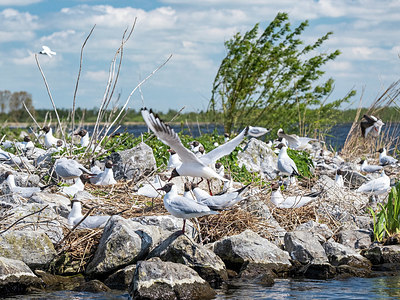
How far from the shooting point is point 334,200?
11.0 meters

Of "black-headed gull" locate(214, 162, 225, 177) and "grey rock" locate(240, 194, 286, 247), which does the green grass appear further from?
"black-headed gull" locate(214, 162, 225, 177)

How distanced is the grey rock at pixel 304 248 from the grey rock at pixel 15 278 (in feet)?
11.8

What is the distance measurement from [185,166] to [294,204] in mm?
2087

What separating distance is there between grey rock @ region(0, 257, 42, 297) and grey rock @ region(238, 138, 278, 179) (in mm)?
6941

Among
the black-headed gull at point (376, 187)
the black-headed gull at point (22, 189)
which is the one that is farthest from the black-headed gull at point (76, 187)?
the black-headed gull at point (376, 187)

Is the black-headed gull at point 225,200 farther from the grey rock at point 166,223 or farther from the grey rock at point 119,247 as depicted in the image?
the grey rock at point 119,247

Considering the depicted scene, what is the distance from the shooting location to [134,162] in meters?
12.3

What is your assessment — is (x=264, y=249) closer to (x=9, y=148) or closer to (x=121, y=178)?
(x=121, y=178)

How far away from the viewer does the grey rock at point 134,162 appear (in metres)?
12.3

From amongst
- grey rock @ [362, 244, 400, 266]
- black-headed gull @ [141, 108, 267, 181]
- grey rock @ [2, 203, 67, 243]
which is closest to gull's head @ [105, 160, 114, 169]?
black-headed gull @ [141, 108, 267, 181]

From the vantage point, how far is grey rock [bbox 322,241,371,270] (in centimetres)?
893

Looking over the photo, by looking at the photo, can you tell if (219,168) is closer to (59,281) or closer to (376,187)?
(376,187)

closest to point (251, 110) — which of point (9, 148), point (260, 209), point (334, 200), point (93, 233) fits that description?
point (9, 148)

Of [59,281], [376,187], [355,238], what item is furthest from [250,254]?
[376,187]
